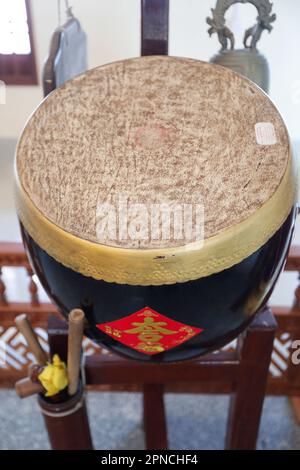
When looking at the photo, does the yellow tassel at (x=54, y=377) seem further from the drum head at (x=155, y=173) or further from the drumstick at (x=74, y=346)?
the drum head at (x=155, y=173)

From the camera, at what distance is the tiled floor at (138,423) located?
168 centimetres

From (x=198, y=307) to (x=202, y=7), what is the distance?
1.80 metres

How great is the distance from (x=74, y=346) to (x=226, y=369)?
0.48 m

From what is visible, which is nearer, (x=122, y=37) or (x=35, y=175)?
(x=35, y=175)

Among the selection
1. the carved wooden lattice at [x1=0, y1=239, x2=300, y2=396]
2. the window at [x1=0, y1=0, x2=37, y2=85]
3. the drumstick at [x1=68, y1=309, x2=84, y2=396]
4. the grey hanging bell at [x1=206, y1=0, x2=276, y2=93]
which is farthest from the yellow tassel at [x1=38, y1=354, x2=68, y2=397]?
the window at [x1=0, y1=0, x2=37, y2=85]

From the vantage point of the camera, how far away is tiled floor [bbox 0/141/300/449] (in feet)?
5.51

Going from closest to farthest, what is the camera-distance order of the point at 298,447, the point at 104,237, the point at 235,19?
the point at 104,237, the point at 298,447, the point at 235,19

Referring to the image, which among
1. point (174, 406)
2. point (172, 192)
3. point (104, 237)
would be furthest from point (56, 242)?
point (174, 406)

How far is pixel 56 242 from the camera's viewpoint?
79cm

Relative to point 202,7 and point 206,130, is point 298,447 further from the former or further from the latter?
point 202,7

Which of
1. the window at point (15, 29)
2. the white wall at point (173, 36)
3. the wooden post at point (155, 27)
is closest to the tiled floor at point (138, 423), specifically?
the white wall at point (173, 36)

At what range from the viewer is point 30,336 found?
3.51ft

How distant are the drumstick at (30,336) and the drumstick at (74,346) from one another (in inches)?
3.4

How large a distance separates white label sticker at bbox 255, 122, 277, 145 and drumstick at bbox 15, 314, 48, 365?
63cm
